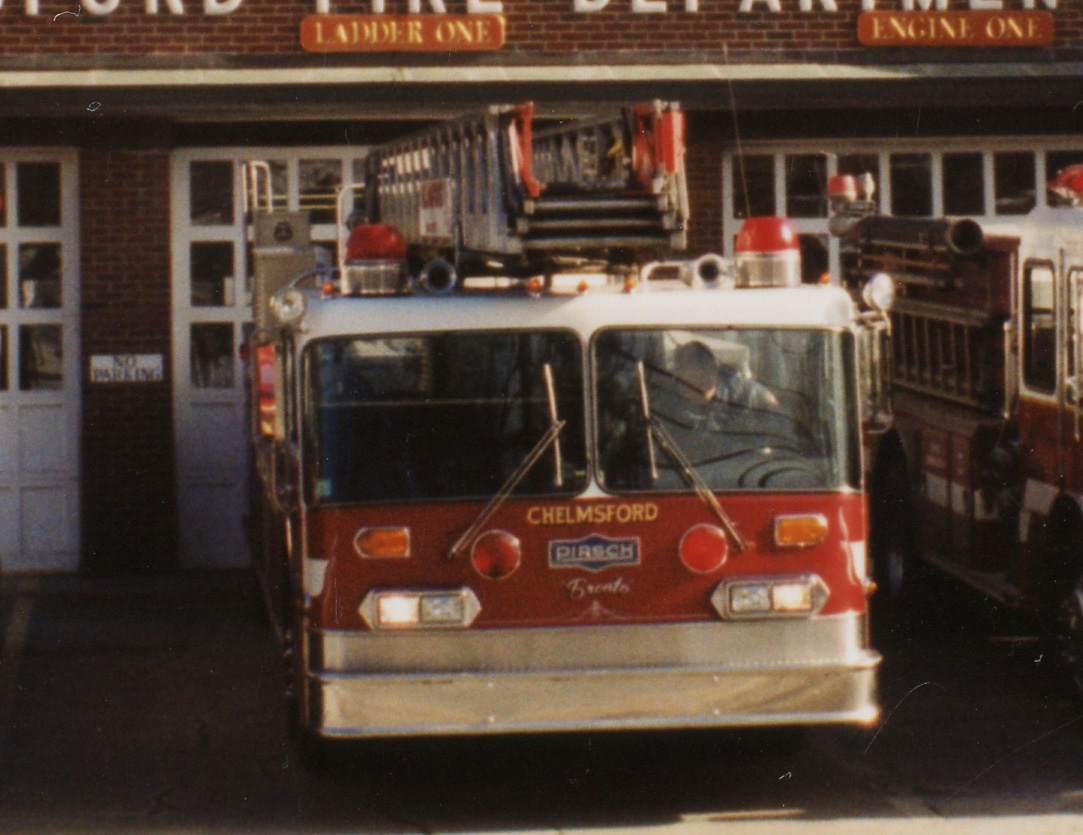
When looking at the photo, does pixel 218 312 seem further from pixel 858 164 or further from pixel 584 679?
pixel 584 679

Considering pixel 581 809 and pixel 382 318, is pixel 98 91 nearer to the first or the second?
pixel 382 318

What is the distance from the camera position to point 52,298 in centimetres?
1369

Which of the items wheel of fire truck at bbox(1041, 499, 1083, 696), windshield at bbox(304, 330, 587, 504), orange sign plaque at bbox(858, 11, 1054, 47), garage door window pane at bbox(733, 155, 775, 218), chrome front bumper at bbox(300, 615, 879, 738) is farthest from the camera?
garage door window pane at bbox(733, 155, 775, 218)

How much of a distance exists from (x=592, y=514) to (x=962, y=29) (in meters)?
7.81

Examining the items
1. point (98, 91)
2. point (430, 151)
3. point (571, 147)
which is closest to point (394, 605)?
point (571, 147)

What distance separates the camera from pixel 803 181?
14.1m

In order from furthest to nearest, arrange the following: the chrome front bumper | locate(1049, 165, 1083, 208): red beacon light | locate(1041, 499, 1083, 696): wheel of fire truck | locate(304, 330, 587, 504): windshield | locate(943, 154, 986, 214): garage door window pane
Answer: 1. locate(943, 154, 986, 214): garage door window pane
2. locate(1049, 165, 1083, 208): red beacon light
3. locate(1041, 499, 1083, 696): wheel of fire truck
4. locate(304, 330, 587, 504): windshield
5. the chrome front bumper

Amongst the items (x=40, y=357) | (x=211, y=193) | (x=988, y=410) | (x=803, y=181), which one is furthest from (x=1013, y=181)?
(x=40, y=357)

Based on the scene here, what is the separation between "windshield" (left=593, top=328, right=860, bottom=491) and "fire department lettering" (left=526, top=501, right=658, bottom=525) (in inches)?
3.1

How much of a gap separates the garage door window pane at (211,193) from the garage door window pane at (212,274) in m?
0.18

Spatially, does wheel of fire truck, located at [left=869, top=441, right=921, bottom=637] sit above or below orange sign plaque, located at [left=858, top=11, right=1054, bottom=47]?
below

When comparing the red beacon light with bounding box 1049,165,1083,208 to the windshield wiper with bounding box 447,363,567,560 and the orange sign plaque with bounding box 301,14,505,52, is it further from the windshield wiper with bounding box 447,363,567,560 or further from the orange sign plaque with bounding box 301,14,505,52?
the orange sign plaque with bounding box 301,14,505,52

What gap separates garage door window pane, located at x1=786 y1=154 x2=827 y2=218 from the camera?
14.0 meters

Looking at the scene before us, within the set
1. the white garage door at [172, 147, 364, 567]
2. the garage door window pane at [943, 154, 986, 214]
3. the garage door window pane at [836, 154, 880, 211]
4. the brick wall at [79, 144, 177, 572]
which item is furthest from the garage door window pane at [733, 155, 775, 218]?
the brick wall at [79, 144, 177, 572]
